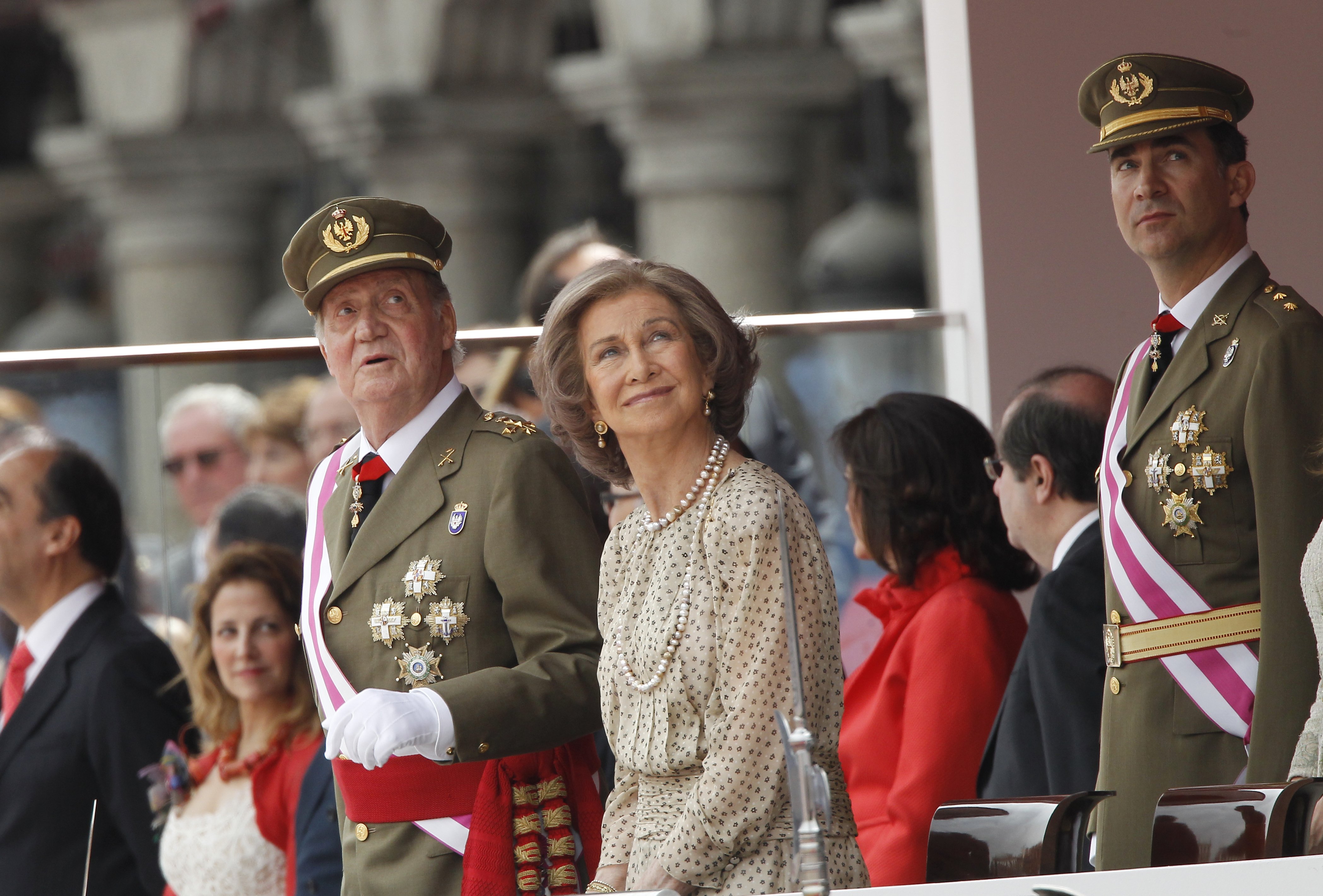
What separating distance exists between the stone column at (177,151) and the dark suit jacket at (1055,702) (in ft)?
19.9

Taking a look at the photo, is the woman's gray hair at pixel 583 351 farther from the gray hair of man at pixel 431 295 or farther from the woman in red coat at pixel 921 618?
the woman in red coat at pixel 921 618

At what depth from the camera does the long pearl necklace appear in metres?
2.65

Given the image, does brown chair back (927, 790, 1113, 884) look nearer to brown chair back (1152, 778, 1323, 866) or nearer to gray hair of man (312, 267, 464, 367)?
brown chair back (1152, 778, 1323, 866)

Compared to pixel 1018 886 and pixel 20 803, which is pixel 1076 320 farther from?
pixel 1018 886

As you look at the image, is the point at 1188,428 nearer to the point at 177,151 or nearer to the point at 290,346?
the point at 290,346

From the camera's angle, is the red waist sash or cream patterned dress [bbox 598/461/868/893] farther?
the red waist sash

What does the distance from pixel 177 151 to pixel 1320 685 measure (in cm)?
726

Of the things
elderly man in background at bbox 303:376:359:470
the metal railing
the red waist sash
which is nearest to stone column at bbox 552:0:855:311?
the metal railing

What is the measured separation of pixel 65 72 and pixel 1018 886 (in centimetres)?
813

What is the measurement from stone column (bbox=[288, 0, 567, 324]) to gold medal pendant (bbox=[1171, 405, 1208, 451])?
5722mm

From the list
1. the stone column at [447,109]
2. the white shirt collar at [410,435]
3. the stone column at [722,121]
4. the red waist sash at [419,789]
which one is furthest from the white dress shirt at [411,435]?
the stone column at [447,109]

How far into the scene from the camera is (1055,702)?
3541 mm

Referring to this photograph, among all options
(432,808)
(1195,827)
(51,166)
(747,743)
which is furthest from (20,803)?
(51,166)

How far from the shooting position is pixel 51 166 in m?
9.25
